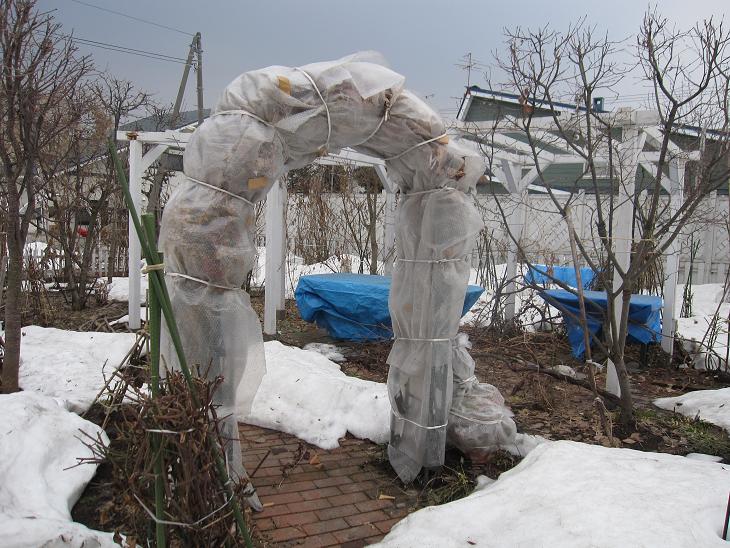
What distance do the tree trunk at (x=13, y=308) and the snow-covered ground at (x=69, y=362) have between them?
0.64 ft

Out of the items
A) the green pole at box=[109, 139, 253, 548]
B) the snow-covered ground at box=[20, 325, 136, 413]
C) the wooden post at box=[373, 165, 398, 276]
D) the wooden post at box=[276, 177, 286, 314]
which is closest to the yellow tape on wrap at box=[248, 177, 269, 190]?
the green pole at box=[109, 139, 253, 548]

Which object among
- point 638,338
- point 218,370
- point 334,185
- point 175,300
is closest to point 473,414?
point 218,370

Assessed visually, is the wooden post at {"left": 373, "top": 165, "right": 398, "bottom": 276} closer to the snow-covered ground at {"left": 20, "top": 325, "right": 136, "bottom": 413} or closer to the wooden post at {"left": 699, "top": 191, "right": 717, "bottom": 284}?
the snow-covered ground at {"left": 20, "top": 325, "right": 136, "bottom": 413}

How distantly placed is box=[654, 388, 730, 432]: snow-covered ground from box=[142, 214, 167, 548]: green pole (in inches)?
169

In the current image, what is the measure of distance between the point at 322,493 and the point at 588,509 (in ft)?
5.14

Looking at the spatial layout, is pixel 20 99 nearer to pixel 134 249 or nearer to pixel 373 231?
pixel 134 249

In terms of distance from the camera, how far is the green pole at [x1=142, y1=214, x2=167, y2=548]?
200 cm

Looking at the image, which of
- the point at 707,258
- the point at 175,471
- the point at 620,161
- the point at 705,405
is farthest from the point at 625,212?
the point at 707,258

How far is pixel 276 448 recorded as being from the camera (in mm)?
4160

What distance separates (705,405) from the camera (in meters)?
5.02

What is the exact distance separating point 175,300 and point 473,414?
2.03 meters

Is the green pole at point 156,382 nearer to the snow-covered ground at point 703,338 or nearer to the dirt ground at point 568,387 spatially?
the dirt ground at point 568,387

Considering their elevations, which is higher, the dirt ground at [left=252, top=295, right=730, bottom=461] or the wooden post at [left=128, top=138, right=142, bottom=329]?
the wooden post at [left=128, top=138, right=142, bottom=329]

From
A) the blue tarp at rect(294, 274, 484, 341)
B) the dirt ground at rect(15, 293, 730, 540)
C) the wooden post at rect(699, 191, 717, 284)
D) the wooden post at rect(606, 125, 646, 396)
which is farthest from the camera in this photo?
the wooden post at rect(699, 191, 717, 284)
